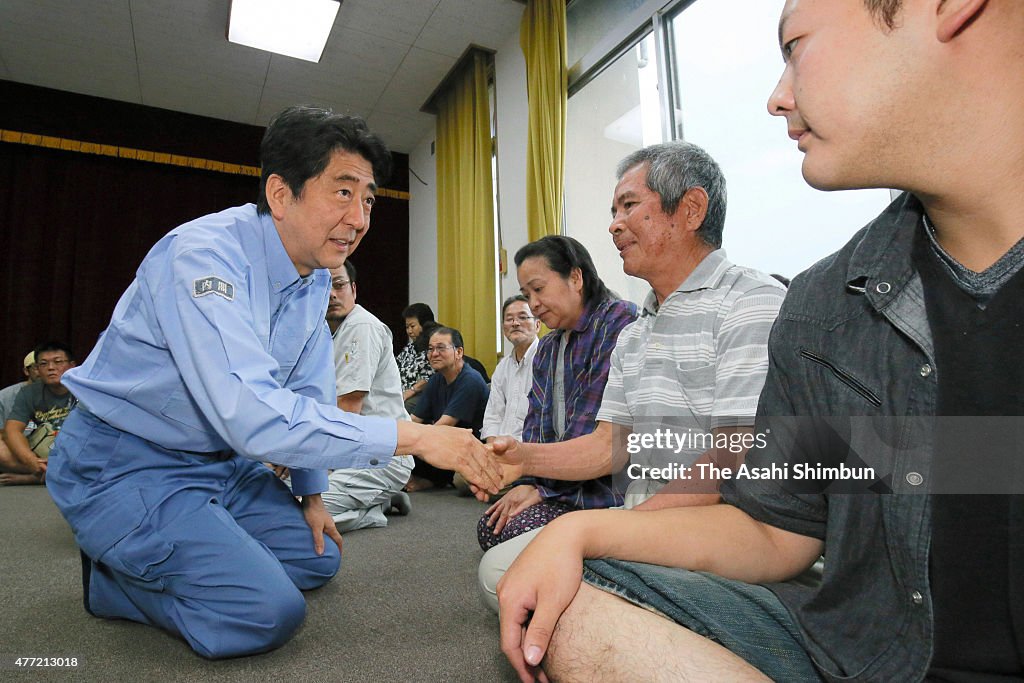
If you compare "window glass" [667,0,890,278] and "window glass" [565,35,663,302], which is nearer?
"window glass" [667,0,890,278]

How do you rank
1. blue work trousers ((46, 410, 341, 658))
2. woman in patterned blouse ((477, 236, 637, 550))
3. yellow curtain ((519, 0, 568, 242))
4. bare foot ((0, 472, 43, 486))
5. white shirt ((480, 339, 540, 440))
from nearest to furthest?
blue work trousers ((46, 410, 341, 658)) → woman in patterned blouse ((477, 236, 637, 550)) → white shirt ((480, 339, 540, 440)) → yellow curtain ((519, 0, 568, 242)) → bare foot ((0, 472, 43, 486))

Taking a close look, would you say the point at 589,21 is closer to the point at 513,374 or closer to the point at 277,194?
the point at 513,374

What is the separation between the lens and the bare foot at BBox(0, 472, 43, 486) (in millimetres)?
3955

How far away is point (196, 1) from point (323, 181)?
3.44 metres

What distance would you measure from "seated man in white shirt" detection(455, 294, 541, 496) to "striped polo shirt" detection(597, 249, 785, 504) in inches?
70.4

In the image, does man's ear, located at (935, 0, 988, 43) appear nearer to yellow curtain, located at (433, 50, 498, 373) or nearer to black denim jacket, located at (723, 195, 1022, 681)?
black denim jacket, located at (723, 195, 1022, 681)

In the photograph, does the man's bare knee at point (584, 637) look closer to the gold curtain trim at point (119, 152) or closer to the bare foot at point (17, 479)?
the bare foot at point (17, 479)

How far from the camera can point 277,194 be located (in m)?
1.54

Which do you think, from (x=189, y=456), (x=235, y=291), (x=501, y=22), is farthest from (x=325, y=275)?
(x=501, y=22)

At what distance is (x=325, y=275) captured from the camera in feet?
5.75

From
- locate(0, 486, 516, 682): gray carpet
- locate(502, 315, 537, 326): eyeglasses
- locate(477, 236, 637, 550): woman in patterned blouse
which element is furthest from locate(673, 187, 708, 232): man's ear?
locate(502, 315, 537, 326): eyeglasses

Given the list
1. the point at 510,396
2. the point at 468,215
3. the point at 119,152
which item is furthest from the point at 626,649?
the point at 119,152

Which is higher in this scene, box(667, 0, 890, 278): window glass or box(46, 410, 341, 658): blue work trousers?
box(667, 0, 890, 278): window glass

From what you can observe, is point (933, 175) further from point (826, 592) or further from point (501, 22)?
point (501, 22)
